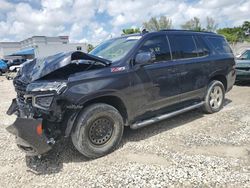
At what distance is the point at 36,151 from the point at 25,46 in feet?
232

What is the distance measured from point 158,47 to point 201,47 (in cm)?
145

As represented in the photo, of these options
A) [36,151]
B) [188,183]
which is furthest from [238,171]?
[36,151]

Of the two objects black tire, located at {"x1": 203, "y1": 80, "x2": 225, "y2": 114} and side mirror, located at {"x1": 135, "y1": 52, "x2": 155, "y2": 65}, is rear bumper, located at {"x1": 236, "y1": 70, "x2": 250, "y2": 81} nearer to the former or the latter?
black tire, located at {"x1": 203, "y1": 80, "x2": 225, "y2": 114}

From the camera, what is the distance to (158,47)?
4840 mm

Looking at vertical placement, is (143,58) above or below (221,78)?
above

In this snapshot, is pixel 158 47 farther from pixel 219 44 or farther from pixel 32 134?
pixel 32 134

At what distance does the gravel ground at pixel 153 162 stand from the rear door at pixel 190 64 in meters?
0.75

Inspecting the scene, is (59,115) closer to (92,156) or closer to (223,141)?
(92,156)

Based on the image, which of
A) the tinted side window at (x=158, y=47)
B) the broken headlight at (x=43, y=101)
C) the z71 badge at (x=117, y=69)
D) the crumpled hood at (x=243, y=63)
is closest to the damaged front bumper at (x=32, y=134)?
the broken headlight at (x=43, y=101)

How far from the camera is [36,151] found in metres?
3.55

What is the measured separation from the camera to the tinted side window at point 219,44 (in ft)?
20.3

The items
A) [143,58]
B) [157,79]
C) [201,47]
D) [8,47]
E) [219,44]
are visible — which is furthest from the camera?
[8,47]

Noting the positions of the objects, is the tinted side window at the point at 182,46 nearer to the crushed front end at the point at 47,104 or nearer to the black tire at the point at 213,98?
the black tire at the point at 213,98

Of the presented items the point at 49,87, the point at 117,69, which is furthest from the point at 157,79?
the point at 49,87
